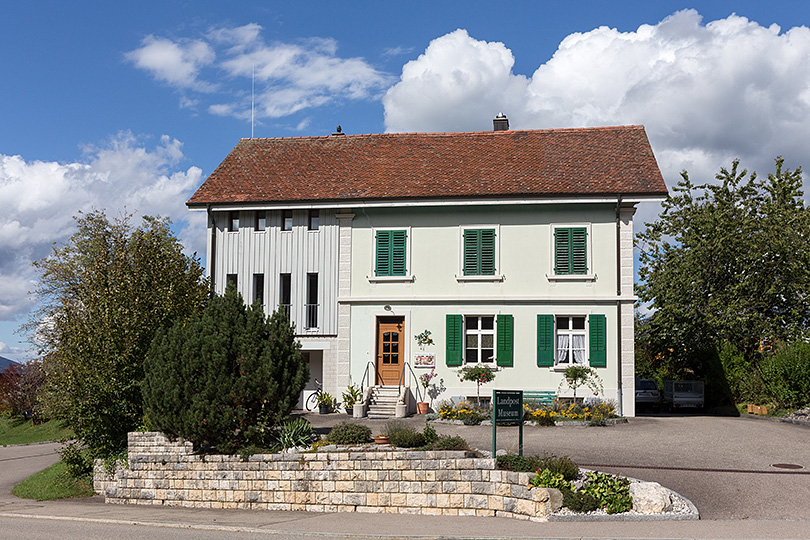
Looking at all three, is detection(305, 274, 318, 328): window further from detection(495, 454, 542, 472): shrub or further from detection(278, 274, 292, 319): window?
detection(495, 454, 542, 472): shrub

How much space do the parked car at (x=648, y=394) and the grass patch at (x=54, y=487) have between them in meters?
19.6

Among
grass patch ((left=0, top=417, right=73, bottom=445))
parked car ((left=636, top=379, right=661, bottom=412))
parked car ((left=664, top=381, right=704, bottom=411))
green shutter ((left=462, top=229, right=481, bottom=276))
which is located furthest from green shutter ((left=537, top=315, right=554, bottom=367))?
grass patch ((left=0, top=417, right=73, bottom=445))

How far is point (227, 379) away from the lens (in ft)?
50.0

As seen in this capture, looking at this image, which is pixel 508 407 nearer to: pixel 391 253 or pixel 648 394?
pixel 391 253

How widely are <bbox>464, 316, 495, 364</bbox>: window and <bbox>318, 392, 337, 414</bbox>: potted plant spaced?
418cm

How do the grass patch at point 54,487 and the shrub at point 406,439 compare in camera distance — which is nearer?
the shrub at point 406,439

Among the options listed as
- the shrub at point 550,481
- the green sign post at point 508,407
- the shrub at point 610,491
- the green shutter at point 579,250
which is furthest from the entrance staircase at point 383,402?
the shrub at point 610,491

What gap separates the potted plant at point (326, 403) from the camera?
23092mm

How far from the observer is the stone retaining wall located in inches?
476

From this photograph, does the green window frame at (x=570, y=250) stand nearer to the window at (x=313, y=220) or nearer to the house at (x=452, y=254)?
the house at (x=452, y=254)

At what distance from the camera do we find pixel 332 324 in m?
23.7

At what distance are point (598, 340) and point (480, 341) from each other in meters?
3.34

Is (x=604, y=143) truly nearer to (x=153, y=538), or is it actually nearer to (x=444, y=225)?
(x=444, y=225)

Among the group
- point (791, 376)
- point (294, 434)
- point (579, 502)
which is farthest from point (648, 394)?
point (579, 502)
